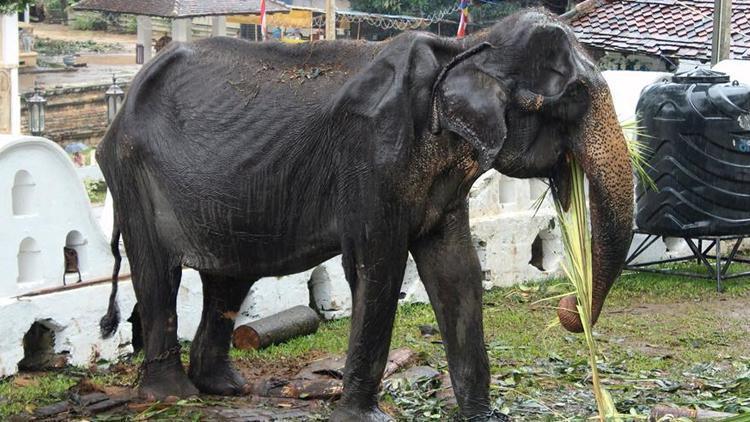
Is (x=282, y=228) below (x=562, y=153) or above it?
below

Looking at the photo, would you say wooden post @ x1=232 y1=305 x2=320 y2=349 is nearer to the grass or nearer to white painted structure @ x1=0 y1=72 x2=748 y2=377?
the grass

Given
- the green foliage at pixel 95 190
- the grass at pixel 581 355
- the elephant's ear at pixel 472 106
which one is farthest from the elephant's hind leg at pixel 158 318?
the green foliage at pixel 95 190

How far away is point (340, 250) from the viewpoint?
7.08m

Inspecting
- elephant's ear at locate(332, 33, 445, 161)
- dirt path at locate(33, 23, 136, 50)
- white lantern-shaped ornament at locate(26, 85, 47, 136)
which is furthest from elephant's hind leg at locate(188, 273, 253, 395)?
dirt path at locate(33, 23, 136, 50)

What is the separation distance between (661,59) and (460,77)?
620 inches

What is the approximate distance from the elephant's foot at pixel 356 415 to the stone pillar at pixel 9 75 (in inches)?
908

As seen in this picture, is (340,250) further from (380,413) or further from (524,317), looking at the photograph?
(524,317)

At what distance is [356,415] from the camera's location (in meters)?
6.89

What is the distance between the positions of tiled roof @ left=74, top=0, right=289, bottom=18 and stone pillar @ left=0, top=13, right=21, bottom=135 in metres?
1.71

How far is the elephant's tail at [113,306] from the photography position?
8.08 m

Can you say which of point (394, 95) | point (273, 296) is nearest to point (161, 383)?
point (394, 95)

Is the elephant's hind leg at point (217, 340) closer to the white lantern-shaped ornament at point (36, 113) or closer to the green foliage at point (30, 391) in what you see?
the green foliage at point (30, 391)

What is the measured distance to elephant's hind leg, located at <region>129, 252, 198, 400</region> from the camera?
755 cm

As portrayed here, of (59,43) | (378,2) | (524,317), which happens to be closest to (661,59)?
(524,317)
